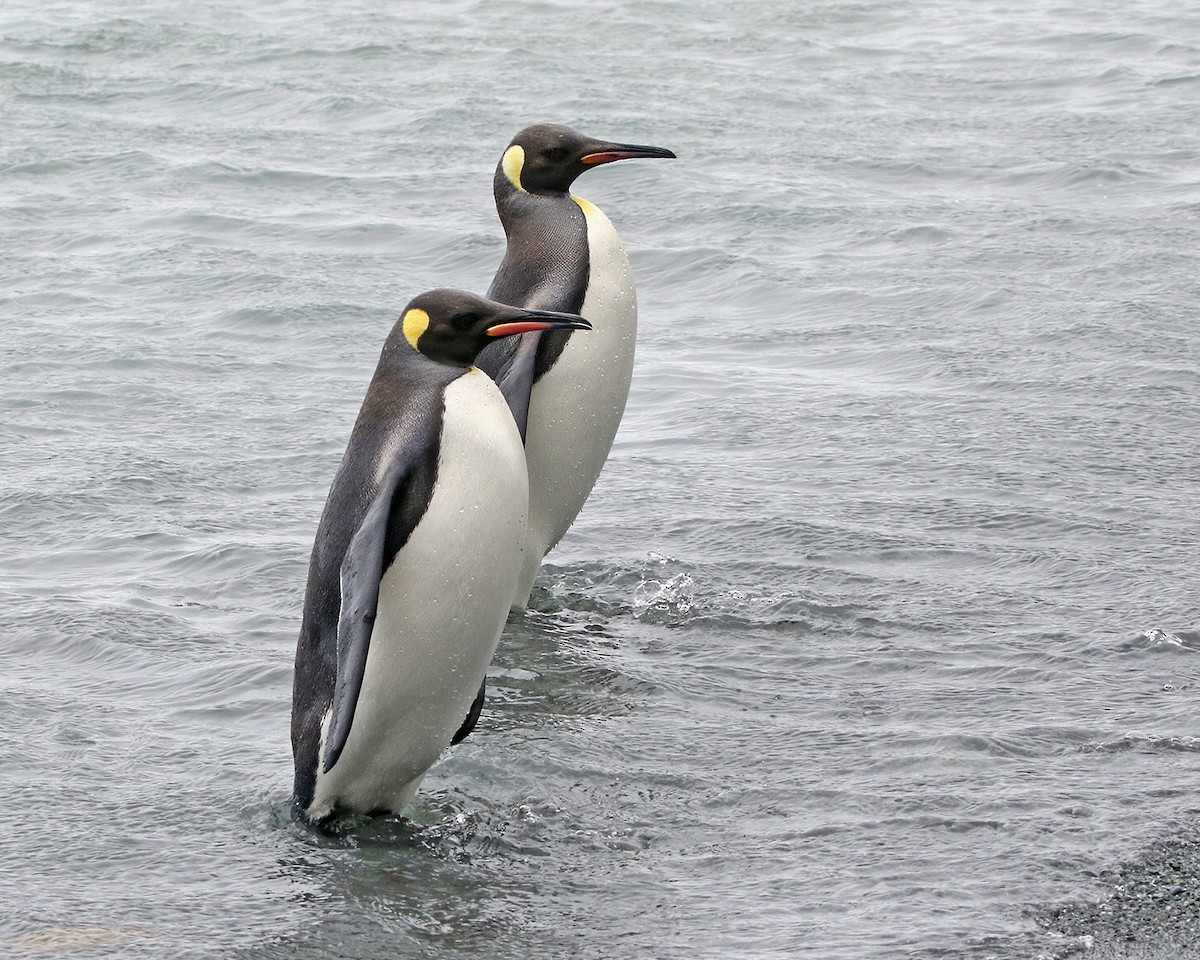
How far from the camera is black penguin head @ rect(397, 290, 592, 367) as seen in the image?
4023 millimetres

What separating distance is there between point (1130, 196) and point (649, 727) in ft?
20.0

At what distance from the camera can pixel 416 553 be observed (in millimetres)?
3912

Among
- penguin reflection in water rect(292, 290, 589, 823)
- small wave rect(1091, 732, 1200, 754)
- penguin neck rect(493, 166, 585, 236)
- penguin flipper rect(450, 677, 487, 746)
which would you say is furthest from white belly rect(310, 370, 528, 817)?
penguin neck rect(493, 166, 585, 236)

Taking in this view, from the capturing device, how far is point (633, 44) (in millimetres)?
13281

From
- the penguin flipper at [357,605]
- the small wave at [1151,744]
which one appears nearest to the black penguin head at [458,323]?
the penguin flipper at [357,605]

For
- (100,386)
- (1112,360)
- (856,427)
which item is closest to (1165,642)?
(856,427)

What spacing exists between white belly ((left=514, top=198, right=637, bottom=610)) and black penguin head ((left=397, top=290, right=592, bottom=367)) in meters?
1.27

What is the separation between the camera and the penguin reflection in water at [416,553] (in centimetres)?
391

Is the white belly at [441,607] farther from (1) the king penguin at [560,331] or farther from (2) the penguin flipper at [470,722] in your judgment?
(1) the king penguin at [560,331]

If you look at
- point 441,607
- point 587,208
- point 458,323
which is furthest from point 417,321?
point 587,208

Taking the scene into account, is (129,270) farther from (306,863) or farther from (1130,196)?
(306,863)

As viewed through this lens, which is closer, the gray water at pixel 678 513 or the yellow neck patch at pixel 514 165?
the gray water at pixel 678 513

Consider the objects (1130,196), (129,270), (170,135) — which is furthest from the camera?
Answer: (170,135)

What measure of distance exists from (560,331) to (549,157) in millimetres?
571
